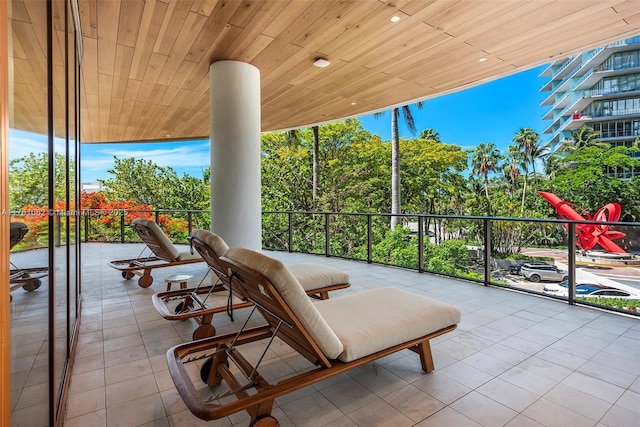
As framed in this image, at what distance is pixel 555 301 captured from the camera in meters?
3.75

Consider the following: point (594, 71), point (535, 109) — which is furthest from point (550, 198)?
point (535, 109)

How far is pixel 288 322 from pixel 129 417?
1.02 meters

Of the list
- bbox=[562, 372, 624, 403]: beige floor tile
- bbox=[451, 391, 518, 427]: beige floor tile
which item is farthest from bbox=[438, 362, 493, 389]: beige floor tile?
bbox=[562, 372, 624, 403]: beige floor tile

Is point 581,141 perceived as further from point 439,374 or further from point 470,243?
point 439,374

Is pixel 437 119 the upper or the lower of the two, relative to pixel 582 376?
upper

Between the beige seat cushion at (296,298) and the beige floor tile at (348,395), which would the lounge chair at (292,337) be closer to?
the beige seat cushion at (296,298)

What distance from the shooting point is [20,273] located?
104cm

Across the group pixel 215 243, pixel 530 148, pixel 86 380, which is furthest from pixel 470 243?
pixel 530 148

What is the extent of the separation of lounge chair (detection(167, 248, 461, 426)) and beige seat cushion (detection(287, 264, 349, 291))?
0.76 metres

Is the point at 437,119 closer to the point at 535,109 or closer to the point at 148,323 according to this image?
the point at 535,109

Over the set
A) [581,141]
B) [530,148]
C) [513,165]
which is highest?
[581,141]

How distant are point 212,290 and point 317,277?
1018 millimetres

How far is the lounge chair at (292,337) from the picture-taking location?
1.53 meters

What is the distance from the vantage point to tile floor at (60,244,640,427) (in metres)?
1.77
